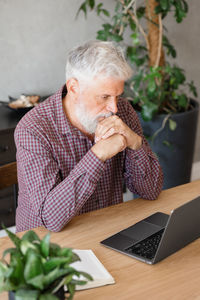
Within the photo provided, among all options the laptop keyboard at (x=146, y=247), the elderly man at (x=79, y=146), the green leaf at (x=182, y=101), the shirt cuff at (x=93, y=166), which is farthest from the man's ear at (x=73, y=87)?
the green leaf at (x=182, y=101)

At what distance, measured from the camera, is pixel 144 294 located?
125 centimetres

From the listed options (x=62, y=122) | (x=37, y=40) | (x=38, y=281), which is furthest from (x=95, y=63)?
(x=37, y=40)

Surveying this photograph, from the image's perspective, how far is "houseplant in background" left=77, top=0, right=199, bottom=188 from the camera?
2.99 meters

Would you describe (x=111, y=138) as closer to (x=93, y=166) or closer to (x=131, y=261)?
(x=93, y=166)

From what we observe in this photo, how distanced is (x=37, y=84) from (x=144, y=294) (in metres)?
2.16

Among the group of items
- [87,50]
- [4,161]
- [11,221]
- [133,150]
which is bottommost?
[11,221]

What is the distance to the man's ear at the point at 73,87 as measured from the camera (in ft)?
5.69

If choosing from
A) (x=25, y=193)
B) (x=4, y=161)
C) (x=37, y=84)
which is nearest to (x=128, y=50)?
(x=37, y=84)

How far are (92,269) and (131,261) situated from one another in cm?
14

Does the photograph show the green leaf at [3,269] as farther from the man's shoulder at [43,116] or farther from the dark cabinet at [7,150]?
the dark cabinet at [7,150]

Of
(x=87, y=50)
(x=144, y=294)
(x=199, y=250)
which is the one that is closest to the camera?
(x=144, y=294)

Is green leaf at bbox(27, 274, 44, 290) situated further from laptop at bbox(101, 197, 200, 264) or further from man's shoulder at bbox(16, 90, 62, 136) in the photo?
man's shoulder at bbox(16, 90, 62, 136)

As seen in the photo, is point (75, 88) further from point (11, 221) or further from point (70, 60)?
point (11, 221)

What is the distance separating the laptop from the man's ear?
55 centimetres
